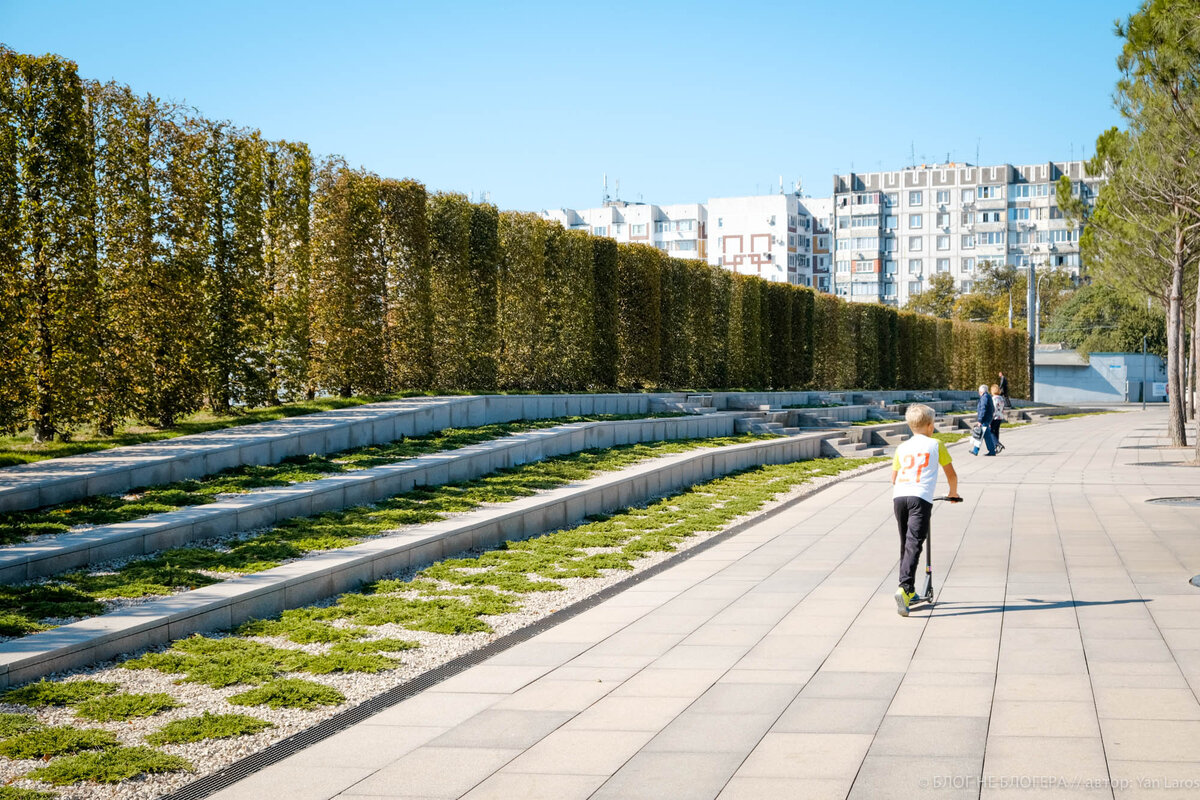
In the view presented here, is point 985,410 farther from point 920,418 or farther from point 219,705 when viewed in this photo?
point 219,705

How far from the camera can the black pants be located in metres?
8.39

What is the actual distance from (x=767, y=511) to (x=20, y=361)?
407 inches

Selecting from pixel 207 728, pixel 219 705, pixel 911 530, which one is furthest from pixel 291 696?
pixel 911 530

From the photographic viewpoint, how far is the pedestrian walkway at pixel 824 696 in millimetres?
4828

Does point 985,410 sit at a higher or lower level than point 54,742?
higher

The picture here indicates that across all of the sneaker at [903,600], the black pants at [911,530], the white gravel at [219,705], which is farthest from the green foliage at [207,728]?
the black pants at [911,530]

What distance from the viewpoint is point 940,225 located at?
408 feet

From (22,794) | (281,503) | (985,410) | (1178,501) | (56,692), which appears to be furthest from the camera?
(985,410)

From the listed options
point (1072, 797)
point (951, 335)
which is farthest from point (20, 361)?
point (951, 335)

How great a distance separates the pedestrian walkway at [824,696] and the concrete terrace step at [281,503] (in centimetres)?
383

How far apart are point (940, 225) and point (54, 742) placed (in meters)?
129

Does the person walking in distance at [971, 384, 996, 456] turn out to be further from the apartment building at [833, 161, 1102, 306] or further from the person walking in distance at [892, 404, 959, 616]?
the apartment building at [833, 161, 1102, 306]

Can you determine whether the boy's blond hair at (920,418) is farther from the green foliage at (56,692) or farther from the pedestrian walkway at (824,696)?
the green foliage at (56,692)

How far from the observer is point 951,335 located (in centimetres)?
5919
